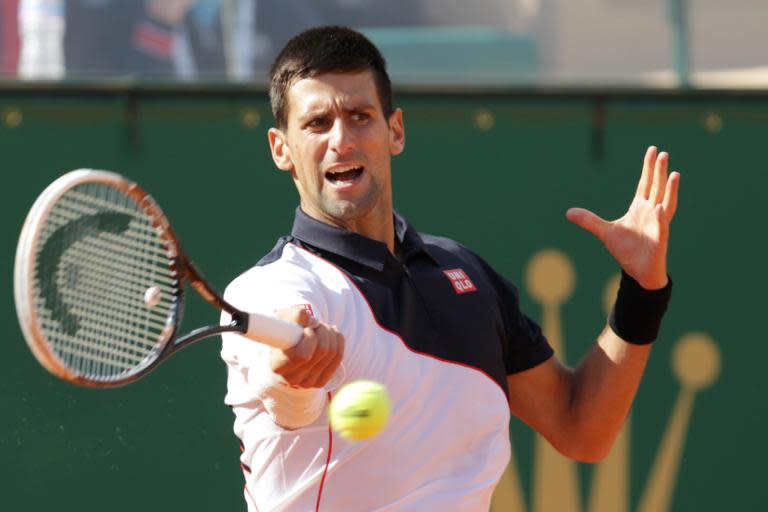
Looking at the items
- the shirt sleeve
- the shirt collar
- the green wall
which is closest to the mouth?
the shirt collar

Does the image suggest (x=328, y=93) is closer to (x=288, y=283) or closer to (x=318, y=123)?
(x=318, y=123)

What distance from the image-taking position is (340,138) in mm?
3180

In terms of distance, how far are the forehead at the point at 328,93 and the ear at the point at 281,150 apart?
0.30ft

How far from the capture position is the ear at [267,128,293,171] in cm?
332

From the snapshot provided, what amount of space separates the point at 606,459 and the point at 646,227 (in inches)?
65.6

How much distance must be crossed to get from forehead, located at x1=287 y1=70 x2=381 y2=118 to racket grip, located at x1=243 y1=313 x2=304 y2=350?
0.72 meters

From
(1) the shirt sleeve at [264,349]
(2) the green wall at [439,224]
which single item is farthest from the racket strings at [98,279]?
(2) the green wall at [439,224]

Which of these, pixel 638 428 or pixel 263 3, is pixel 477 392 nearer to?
pixel 638 428

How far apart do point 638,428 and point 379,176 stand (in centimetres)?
212

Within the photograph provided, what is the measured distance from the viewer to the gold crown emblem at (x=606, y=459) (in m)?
4.91

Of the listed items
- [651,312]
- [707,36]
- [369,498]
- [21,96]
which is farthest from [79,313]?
[707,36]

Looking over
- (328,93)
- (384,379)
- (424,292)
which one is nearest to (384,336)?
(384,379)

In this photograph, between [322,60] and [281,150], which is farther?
[281,150]

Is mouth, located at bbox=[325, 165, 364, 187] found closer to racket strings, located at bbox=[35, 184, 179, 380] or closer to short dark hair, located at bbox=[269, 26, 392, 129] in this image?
short dark hair, located at bbox=[269, 26, 392, 129]
